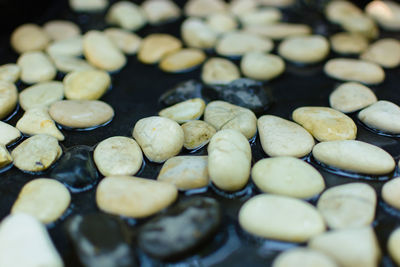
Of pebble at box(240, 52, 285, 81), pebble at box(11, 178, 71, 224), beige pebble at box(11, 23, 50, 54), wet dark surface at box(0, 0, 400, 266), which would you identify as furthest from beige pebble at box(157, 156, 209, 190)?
beige pebble at box(11, 23, 50, 54)

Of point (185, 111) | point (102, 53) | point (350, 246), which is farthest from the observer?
point (102, 53)

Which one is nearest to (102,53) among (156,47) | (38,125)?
(156,47)

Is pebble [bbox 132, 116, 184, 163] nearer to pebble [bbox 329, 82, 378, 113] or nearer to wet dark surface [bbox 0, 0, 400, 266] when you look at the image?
wet dark surface [bbox 0, 0, 400, 266]

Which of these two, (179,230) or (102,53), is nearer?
(179,230)

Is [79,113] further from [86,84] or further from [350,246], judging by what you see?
[350,246]

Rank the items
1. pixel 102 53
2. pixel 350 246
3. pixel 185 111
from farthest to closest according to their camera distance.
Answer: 1. pixel 102 53
2. pixel 185 111
3. pixel 350 246
